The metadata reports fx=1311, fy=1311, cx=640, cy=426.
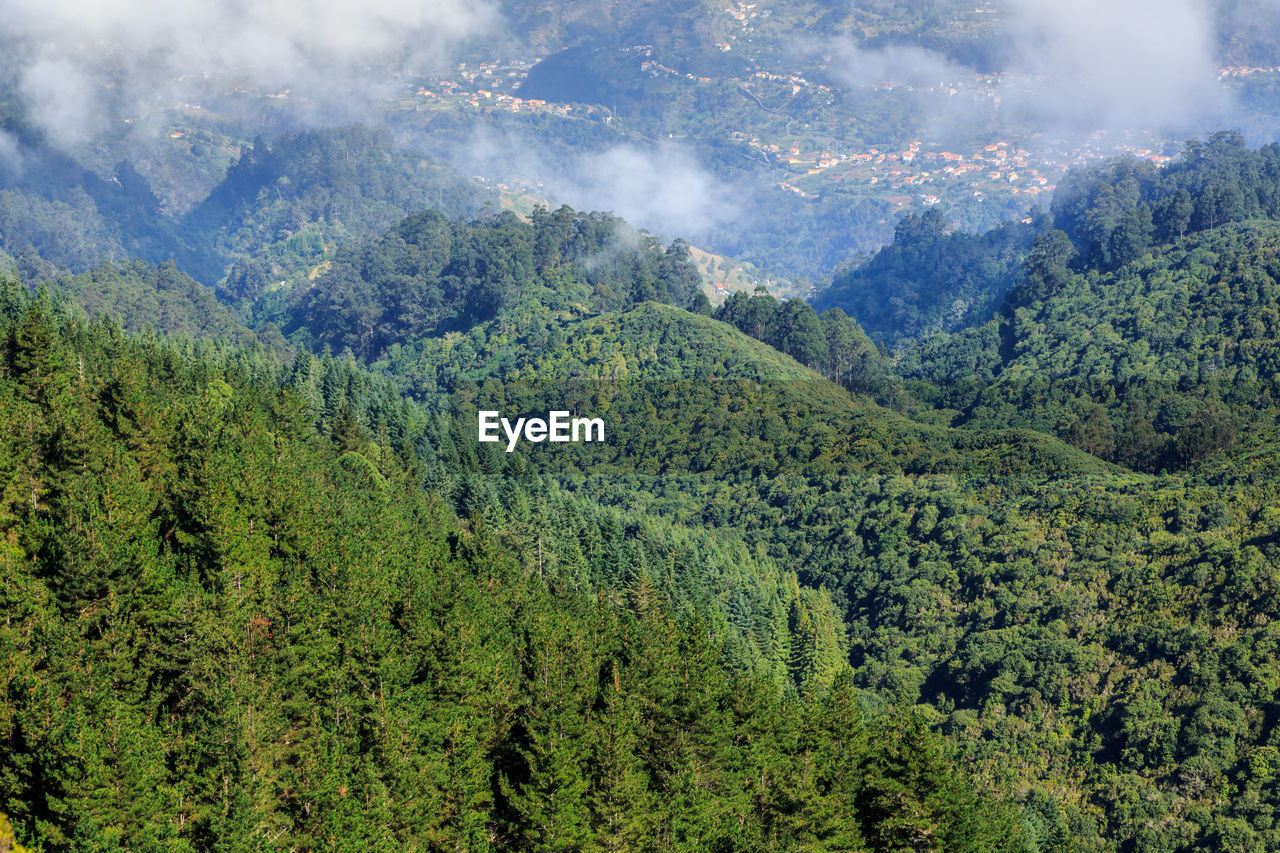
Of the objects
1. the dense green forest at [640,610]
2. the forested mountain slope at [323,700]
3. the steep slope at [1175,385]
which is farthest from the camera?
the steep slope at [1175,385]

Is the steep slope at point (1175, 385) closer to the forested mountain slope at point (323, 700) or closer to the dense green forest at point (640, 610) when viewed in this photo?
the dense green forest at point (640, 610)

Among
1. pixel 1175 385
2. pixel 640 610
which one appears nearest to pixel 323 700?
pixel 640 610

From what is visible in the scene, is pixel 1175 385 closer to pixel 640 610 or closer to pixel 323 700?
pixel 640 610

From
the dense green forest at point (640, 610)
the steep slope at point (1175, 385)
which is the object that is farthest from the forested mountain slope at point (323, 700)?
the steep slope at point (1175, 385)

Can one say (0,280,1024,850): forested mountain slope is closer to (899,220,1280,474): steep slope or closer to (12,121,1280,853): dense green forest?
(12,121,1280,853): dense green forest

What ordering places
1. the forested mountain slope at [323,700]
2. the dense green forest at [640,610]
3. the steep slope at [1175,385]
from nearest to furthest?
the forested mountain slope at [323,700] < the dense green forest at [640,610] < the steep slope at [1175,385]

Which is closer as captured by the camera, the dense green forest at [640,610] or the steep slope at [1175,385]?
the dense green forest at [640,610]

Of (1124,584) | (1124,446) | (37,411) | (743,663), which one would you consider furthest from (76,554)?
(1124,446)

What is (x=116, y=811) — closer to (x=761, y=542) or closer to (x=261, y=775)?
(x=261, y=775)

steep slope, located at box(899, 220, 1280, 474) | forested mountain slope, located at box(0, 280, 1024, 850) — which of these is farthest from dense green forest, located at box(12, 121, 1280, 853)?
steep slope, located at box(899, 220, 1280, 474)

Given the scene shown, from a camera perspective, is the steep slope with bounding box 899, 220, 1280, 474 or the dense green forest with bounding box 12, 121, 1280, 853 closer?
the dense green forest with bounding box 12, 121, 1280, 853

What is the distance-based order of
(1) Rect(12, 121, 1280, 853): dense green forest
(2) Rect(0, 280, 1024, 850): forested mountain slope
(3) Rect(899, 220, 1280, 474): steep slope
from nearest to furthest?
(2) Rect(0, 280, 1024, 850): forested mountain slope
(1) Rect(12, 121, 1280, 853): dense green forest
(3) Rect(899, 220, 1280, 474): steep slope
